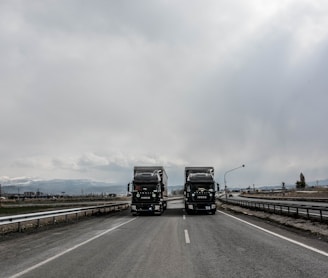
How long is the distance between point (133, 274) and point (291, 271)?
3.31m

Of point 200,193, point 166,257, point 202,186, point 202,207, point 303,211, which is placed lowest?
point 166,257

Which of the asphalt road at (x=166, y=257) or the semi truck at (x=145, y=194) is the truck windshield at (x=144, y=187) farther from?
the asphalt road at (x=166, y=257)

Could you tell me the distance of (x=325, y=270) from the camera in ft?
23.6

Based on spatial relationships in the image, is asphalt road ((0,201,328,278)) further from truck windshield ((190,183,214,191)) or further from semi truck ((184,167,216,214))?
truck windshield ((190,183,214,191))

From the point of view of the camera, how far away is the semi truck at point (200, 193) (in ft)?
94.4

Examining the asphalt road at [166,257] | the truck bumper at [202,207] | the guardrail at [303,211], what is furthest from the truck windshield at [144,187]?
the asphalt road at [166,257]

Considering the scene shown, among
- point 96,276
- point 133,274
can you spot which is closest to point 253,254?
point 133,274

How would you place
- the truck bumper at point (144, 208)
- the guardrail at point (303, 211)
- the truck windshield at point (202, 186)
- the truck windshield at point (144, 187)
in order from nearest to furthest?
the guardrail at point (303, 211) → the truck bumper at point (144, 208) → the truck windshield at point (144, 187) → the truck windshield at point (202, 186)

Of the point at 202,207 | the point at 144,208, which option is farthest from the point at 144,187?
the point at 202,207

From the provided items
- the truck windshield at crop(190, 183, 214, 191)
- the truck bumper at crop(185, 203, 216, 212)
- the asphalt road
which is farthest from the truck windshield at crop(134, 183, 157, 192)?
the asphalt road

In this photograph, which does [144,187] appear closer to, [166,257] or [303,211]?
[303,211]

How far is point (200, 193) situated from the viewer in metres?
28.9

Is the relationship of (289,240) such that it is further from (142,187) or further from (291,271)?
(142,187)

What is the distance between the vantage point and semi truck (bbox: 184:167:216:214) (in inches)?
1133
